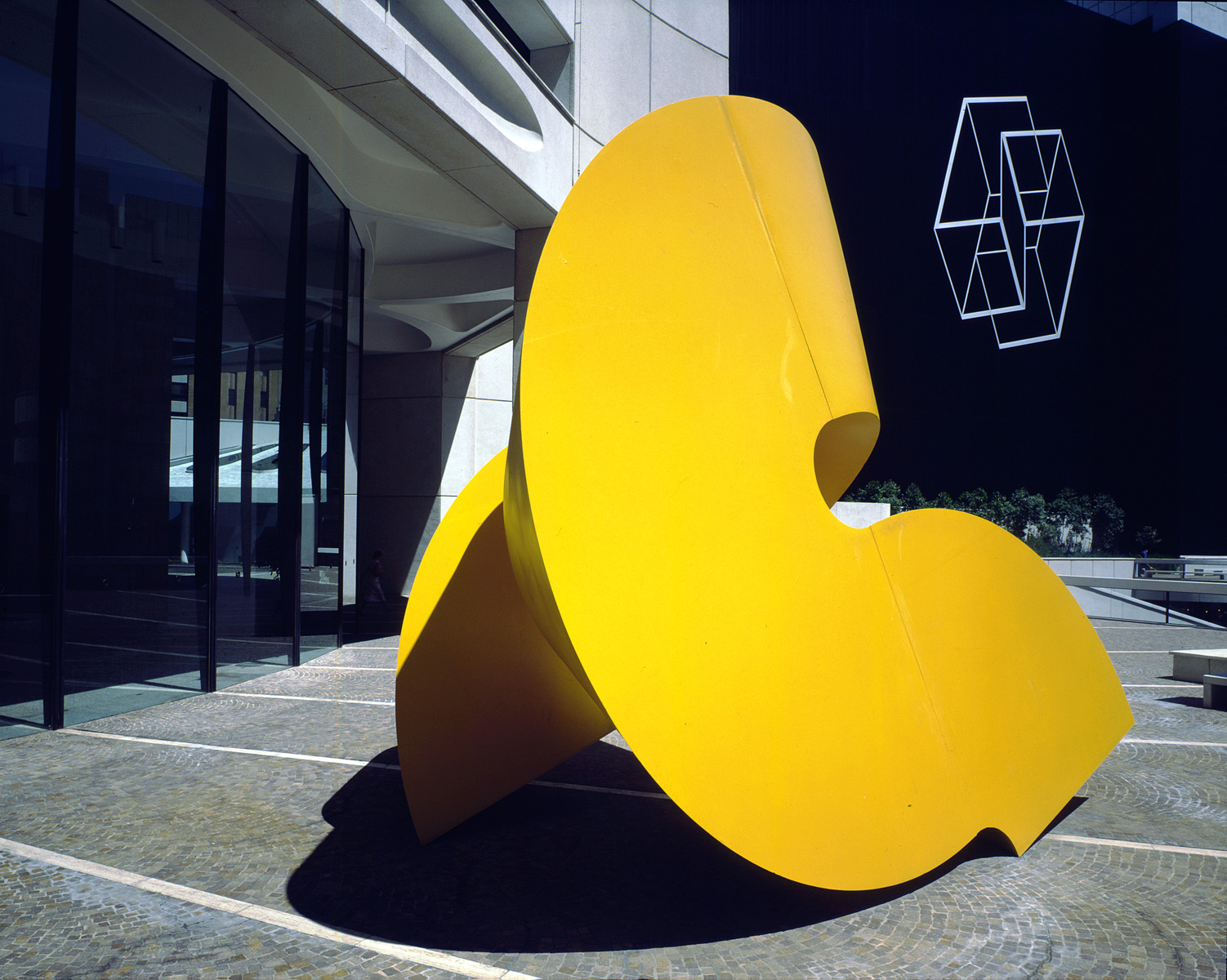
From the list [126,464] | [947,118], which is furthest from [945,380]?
[126,464]

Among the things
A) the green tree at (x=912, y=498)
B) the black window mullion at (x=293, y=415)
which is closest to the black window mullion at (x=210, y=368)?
the black window mullion at (x=293, y=415)

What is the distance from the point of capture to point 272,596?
12.3 m

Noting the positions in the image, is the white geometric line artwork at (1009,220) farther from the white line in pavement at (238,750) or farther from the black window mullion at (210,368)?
the white line in pavement at (238,750)

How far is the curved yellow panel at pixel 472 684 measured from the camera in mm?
5766

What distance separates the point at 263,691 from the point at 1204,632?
20.0m

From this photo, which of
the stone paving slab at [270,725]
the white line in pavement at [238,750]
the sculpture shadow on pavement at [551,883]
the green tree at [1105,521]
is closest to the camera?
the sculpture shadow on pavement at [551,883]

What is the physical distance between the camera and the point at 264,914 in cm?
451

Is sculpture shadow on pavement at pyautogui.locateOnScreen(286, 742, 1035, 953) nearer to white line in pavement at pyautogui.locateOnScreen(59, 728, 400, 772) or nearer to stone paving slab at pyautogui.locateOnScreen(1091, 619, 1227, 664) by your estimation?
white line in pavement at pyautogui.locateOnScreen(59, 728, 400, 772)

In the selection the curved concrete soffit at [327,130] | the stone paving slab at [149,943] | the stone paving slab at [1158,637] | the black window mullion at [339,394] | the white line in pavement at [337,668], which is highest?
the curved concrete soffit at [327,130]

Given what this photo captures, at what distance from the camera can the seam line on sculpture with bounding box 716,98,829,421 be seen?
4965 mm

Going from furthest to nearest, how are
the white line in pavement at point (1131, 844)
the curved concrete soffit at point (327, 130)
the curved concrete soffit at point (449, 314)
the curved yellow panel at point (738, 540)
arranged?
the curved concrete soffit at point (449, 314) → the curved concrete soffit at point (327, 130) → the white line in pavement at point (1131, 844) → the curved yellow panel at point (738, 540)

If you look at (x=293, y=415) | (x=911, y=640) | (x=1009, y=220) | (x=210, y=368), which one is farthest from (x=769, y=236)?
(x=1009, y=220)

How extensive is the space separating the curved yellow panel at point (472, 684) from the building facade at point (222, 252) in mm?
4686

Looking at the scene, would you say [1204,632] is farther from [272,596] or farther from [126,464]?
[126,464]
